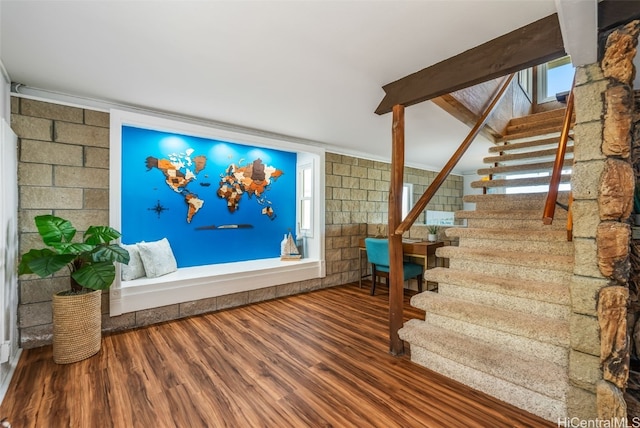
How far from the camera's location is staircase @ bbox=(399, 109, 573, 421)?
1706 mm

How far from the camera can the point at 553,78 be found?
15.2ft

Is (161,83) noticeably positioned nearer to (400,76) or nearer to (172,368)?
(400,76)

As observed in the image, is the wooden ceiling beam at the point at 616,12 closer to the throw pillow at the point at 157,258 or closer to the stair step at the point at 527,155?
the stair step at the point at 527,155

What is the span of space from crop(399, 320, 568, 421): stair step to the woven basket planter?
8.38ft

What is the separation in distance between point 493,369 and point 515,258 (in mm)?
897

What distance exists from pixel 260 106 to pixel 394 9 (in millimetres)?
1711

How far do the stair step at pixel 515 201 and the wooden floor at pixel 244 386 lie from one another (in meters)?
1.79

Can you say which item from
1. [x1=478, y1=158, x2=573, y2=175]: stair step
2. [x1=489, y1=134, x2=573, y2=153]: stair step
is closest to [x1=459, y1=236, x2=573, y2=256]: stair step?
[x1=478, y1=158, x2=573, y2=175]: stair step

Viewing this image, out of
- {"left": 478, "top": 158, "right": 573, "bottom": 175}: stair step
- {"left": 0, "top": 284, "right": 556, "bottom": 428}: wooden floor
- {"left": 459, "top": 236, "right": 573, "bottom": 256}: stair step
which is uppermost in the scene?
{"left": 478, "top": 158, "right": 573, "bottom": 175}: stair step

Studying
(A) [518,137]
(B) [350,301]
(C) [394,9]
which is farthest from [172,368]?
(A) [518,137]

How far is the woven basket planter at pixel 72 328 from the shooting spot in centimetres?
219

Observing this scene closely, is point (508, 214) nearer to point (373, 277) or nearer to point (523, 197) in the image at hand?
point (523, 197)

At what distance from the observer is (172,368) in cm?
213

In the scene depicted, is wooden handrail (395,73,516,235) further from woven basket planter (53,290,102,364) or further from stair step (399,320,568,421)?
woven basket planter (53,290,102,364)
